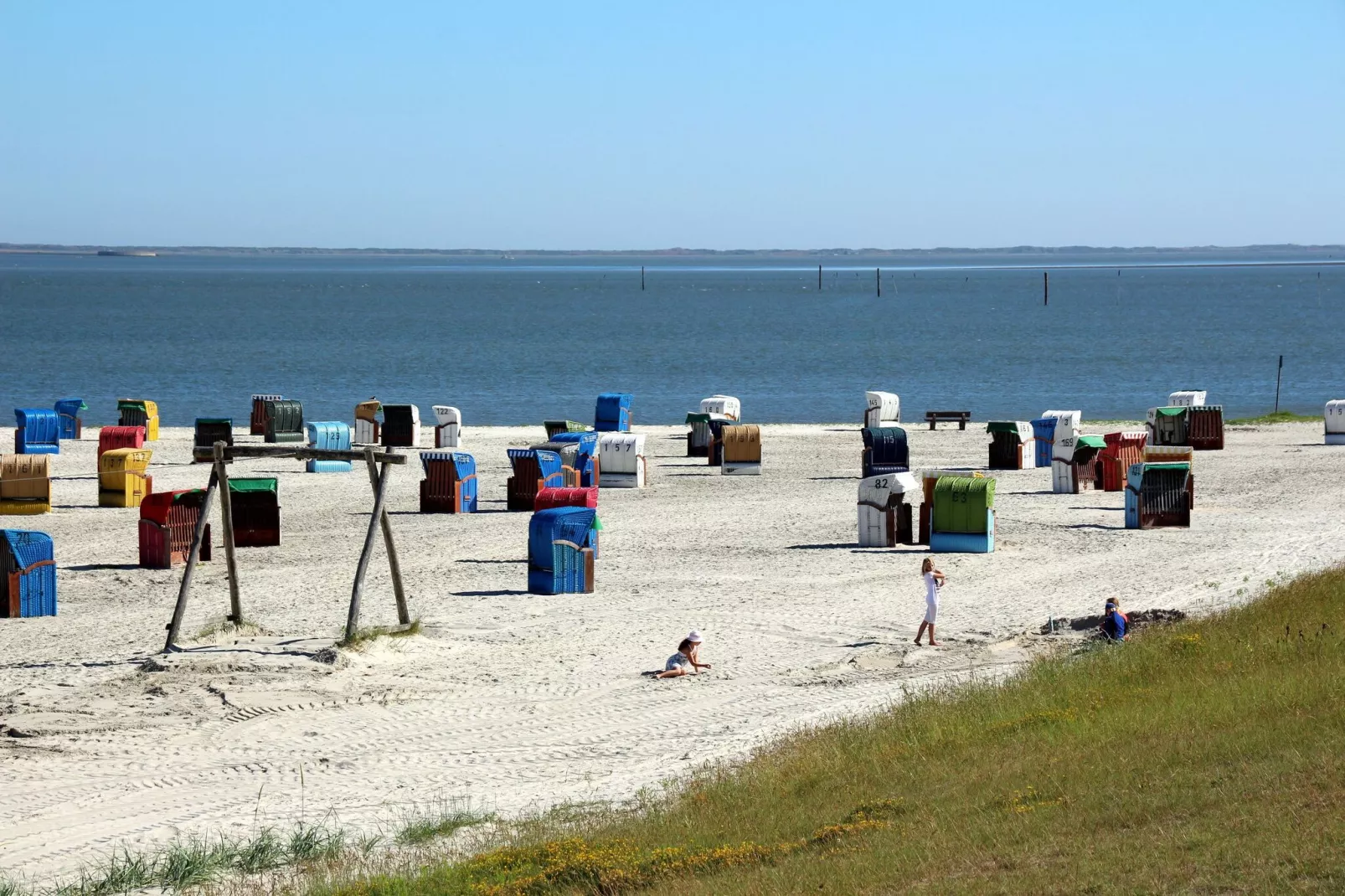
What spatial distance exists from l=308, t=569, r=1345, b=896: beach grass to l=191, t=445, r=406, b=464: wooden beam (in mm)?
7191

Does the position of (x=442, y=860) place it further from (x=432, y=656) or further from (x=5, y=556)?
(x=5, y=556)

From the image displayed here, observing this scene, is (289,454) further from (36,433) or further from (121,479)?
(36,433)

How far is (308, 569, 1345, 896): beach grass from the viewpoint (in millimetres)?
8086

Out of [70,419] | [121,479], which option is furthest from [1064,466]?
[70,419]

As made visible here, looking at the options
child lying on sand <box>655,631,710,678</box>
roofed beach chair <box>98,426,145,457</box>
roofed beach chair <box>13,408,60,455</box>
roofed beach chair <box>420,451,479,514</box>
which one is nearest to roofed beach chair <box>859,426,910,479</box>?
roofed beach chair <box>420,451,479,514</box>

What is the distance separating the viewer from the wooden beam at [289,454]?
59.5 feet

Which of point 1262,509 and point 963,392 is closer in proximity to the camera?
point 1262,509

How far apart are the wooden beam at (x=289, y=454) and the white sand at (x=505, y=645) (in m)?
2.12

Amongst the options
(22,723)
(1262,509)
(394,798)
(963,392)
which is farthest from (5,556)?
(963,392)

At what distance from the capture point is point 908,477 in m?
25.1

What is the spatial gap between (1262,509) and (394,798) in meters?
20.7

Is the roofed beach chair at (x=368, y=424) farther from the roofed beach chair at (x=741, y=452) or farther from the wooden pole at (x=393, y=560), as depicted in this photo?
the wooden pole at (x=393, y=560)

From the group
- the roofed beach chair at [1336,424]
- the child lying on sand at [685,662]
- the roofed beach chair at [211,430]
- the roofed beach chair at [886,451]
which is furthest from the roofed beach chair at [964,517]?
the roofed beach chair at [1336,424]

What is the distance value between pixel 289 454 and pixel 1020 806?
11734 mm
